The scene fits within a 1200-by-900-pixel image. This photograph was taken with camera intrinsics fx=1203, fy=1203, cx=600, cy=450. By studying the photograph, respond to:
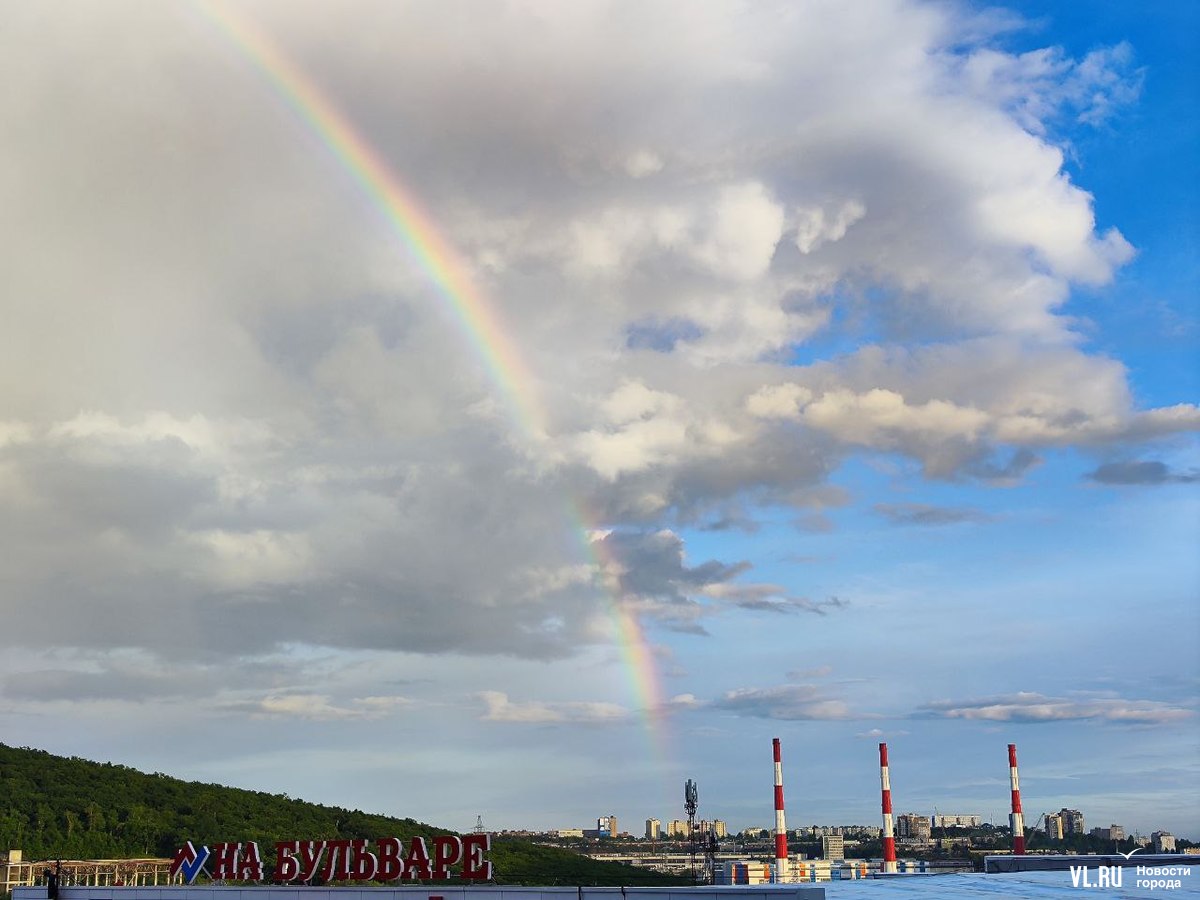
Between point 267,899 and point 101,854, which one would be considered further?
point 101,854

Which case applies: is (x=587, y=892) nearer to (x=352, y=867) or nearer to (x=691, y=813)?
(x=352, y=867)

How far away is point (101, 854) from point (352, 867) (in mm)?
116817

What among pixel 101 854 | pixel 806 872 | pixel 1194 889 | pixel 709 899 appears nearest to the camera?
pixel 709 899

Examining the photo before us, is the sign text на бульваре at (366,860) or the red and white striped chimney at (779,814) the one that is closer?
the sign text на бульваре at (366,860)

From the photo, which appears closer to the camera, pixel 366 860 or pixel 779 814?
pixel 366 860

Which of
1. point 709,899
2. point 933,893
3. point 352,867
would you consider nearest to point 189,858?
point 352,867

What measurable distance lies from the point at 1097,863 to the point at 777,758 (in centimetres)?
5505

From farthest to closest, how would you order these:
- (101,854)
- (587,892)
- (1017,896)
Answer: (101,854), (1017,896), (587,892)

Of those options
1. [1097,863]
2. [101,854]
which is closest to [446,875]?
[101,854]

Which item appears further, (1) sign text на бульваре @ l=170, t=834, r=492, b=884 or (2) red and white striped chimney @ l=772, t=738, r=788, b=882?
(2) red and white striped chimney @ l=772, t=738, r=788, b=882

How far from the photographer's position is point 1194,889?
10969 cm

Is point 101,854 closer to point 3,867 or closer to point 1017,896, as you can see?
point 3,867

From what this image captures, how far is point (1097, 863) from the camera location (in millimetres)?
192875

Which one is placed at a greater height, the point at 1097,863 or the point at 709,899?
the point at 709,899
